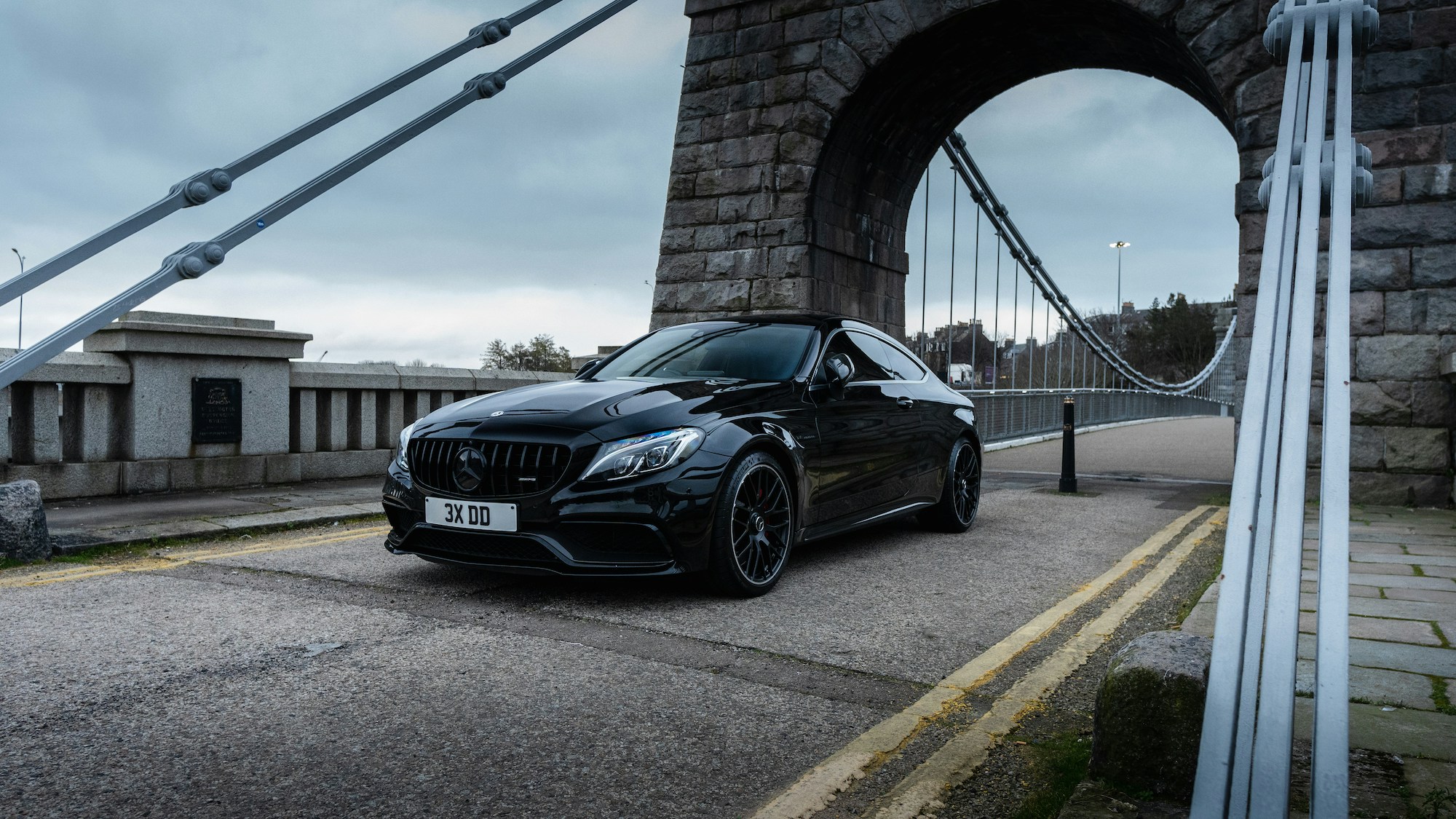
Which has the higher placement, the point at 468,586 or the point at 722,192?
the point at 722,192

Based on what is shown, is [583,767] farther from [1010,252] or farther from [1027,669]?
[1010,252]

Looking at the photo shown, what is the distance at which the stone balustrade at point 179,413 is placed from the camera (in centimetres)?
752

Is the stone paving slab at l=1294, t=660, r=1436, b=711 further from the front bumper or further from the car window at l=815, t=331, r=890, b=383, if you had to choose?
the car window at l=815, t=331, r=890, b=383

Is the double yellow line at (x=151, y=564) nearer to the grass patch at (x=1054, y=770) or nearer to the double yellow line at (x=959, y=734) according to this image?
the double yellow line at (x=959, y=734)

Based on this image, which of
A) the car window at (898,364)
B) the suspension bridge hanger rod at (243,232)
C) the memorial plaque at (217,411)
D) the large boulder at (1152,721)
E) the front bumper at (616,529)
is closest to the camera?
the large boulder at (1152,721)

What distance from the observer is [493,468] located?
4648 mm

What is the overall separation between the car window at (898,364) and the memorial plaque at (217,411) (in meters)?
5.14

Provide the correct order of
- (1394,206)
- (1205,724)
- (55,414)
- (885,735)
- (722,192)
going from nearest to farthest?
(1205,724)
(885,735)
(55,414)
(1394,206)
(722,192)

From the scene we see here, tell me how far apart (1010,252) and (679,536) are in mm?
19003

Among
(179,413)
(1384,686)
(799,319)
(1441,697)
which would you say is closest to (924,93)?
(799,319)

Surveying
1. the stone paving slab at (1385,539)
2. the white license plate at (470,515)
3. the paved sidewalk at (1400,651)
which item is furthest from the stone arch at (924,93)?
the white license plate at (470,515)

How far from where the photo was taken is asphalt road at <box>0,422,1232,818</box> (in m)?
2.63

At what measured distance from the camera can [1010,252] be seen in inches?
874

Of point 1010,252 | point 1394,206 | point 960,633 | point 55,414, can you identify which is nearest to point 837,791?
point 960,633
